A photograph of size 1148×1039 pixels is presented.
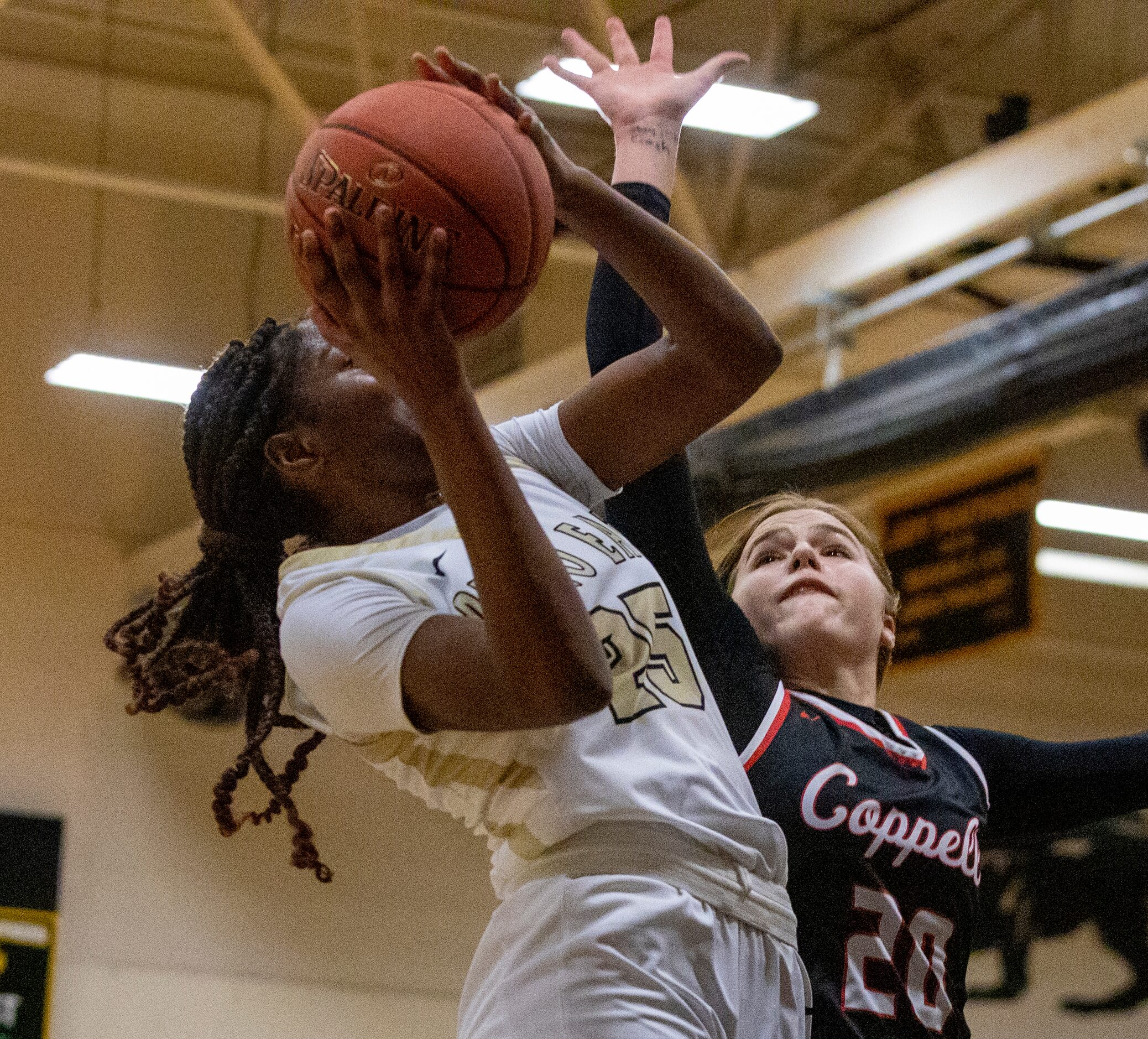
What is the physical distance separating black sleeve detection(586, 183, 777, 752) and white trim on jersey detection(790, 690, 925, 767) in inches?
4.2

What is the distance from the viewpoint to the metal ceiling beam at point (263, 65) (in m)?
A: 6.32

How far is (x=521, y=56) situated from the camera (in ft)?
26.6

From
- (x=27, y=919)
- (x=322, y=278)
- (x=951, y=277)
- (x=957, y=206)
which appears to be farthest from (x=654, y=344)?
(x=27, y=919)

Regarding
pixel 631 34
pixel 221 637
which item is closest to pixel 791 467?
pixel 631 34

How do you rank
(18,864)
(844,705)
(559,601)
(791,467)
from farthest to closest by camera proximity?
(18,864) → (791,467) → (844,705) → (559,601)

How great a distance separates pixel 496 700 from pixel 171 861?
808 centimetres

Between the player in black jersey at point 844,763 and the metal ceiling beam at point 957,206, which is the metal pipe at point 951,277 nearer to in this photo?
the metal ceiling beam at point 957,206

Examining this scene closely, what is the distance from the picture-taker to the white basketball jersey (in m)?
1.73

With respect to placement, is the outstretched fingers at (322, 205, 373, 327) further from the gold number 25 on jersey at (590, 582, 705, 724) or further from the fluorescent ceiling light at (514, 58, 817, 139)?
the fluorescent ceiling light at (514, 58, 817, 139)

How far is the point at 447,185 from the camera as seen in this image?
1.82 meters

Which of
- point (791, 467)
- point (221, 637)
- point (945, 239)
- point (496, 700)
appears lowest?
point (496, 700)

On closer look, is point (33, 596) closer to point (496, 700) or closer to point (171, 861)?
point (171, 861)

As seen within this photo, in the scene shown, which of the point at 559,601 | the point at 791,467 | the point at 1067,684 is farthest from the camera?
the point at 1067,684

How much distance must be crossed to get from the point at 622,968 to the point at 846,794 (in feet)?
2.40
